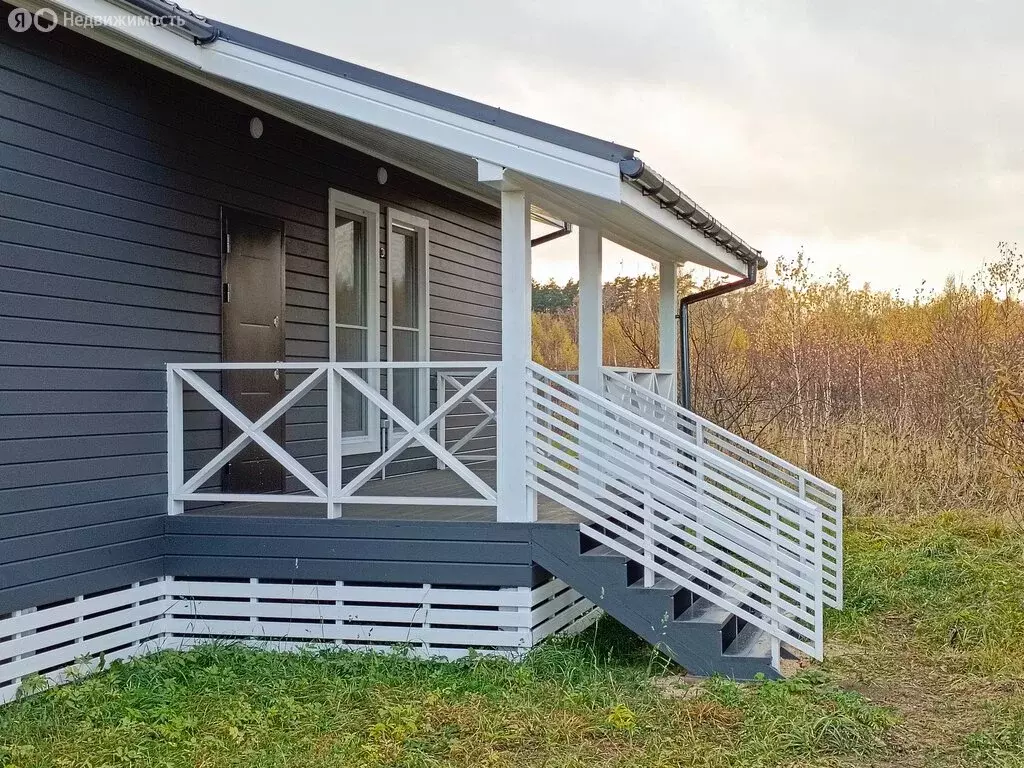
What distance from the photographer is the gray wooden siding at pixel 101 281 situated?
4.65 m

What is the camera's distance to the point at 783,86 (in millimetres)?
16781

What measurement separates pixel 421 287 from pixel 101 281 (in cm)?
348

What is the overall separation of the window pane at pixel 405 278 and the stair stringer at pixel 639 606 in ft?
10.6

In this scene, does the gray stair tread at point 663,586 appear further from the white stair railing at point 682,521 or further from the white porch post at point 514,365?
the white porch post at point 514,365

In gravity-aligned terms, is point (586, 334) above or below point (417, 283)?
below

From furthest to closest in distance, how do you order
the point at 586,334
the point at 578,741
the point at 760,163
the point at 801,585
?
1. the point at 760,163
2. the point at 586,334
3. the point at 801,585
4. the point at 578,741

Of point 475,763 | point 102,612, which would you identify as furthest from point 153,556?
point 475,763

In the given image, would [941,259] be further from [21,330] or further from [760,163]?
[21,330]

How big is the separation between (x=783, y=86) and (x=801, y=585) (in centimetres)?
1346

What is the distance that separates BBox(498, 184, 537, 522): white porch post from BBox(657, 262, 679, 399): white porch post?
2948 mm

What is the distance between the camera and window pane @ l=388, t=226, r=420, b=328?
7.99 meters

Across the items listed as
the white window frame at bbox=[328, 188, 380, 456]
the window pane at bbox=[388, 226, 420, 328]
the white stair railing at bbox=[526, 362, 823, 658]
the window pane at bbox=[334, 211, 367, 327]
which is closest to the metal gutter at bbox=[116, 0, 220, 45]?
the white window frame at bbox=[328, 188, 380, 456]
